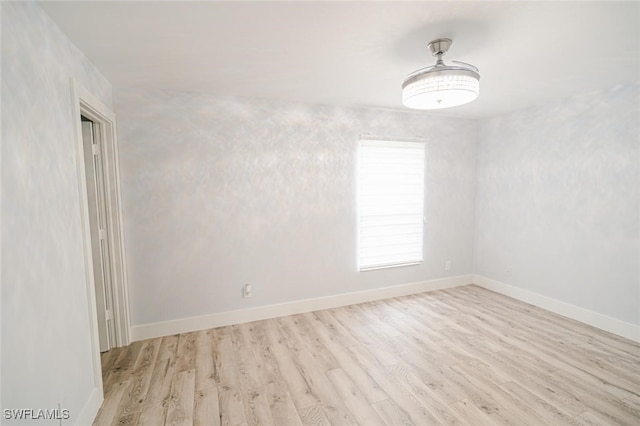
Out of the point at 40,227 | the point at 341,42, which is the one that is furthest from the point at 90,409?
the point at 341,42

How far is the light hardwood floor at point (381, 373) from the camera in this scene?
189cm

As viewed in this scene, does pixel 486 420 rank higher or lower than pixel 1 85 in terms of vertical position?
lower

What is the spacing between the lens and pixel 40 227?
1398 mm

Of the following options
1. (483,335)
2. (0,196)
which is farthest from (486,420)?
(0,196)

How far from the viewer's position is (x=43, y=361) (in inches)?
54.1

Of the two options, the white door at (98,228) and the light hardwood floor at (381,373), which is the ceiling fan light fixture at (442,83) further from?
the white door at (98,228)

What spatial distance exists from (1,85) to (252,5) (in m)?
1.12

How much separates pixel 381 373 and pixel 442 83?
83.4 inches

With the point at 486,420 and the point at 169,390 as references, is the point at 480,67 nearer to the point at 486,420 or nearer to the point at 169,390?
the point at 486,420

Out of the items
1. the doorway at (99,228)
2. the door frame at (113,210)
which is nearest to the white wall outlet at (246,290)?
the door frame at (113,210)

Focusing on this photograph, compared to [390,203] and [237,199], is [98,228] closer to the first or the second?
[237,199]

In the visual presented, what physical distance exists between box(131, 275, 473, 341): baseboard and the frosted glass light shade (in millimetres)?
2496

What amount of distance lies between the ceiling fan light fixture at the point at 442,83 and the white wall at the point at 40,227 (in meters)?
2.01

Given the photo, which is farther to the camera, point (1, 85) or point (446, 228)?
point (446, 228)
